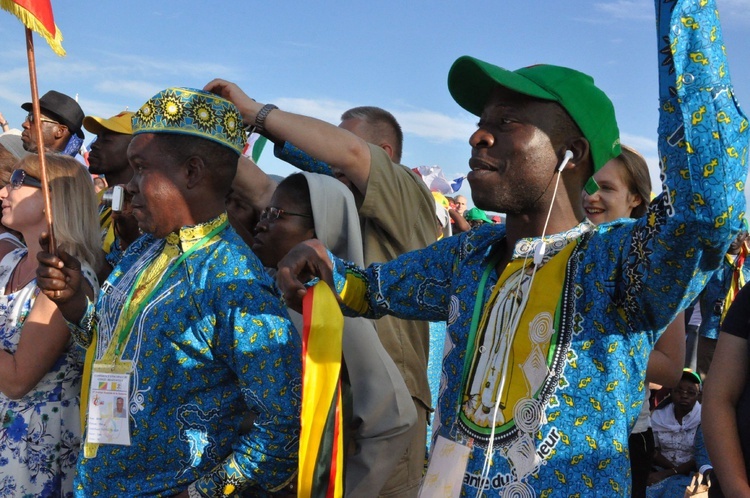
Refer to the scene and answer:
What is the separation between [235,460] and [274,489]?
0.76ft

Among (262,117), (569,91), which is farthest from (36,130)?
(569,91)

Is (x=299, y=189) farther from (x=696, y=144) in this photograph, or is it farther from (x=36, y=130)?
(x=696, y=144)

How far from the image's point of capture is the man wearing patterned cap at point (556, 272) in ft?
6.24

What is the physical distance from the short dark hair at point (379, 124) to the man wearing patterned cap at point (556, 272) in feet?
8.42

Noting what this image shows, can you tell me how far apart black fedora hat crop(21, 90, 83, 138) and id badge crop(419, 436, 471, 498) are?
5261mm

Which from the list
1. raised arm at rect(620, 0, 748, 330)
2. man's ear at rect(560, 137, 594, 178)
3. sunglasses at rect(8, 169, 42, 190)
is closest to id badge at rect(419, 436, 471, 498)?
raised arm at rect(620, 0, 748, 330)

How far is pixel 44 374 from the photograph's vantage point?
3.75 metres

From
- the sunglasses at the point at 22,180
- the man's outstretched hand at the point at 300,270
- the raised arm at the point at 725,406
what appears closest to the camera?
the man's outstretched hand at the point at 300,270

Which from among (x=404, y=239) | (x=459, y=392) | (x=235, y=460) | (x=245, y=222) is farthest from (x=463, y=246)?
(x=245, y=222)

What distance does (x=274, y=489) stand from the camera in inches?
116

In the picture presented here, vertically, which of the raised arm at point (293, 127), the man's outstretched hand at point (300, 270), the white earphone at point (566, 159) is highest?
the raised arm at point (293, 127)

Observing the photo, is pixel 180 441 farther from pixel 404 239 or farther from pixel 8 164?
pixel 8 164

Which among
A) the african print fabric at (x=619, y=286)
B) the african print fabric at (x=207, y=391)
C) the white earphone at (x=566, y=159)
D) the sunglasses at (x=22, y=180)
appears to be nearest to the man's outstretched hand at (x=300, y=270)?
the african print fabric at (x=207, y=391)

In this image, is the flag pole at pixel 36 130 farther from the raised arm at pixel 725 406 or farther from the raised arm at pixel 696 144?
the raised arm at pixel 725 406
